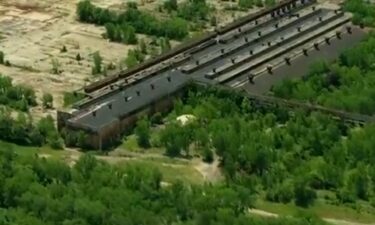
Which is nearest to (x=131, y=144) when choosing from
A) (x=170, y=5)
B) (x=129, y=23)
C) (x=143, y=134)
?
(x=143, y=134)

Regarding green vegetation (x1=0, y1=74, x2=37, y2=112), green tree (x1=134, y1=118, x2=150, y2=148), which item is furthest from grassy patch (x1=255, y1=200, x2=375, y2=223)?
green vegetation (x1=0, y1=74, x2=37, y2=112)


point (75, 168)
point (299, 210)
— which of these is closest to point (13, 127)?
point (75, 168)

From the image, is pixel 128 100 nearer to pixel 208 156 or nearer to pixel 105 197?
pixel 208 156

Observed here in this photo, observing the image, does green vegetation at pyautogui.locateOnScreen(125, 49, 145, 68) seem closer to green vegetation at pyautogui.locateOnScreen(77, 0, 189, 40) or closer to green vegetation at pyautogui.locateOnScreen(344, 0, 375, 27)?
green vegetation at pyautogui.locateOnScreen(77, 0, 189, 40)

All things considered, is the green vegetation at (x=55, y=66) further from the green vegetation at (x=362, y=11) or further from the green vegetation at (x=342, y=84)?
the green vegetation at (x=362, y=11)

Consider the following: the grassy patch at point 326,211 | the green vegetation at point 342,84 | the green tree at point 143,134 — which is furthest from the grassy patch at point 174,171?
the green vegetation at point 342,84

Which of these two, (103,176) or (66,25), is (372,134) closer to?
(103,176)

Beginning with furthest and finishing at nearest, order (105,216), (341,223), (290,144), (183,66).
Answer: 1. (183,66)
2. (290,144)
3. (341,223)
4. (105,216)
